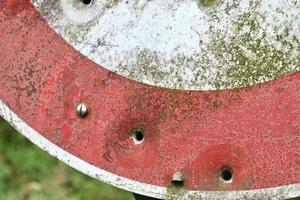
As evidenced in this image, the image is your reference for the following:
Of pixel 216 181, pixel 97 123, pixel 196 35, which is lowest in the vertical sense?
pixel 216 181

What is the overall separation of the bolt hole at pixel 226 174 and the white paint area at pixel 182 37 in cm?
17

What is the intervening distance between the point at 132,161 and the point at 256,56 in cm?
34

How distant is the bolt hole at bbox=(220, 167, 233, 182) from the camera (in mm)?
2014

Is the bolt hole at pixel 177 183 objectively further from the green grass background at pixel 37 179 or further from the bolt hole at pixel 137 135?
the green grass background at pixel 37 179

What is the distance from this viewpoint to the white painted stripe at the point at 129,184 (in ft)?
6.52

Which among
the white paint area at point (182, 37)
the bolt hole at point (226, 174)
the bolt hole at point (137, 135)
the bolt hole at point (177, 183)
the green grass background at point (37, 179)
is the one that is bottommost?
the green grass background at point (37, 179)

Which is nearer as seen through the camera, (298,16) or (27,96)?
(298,16)

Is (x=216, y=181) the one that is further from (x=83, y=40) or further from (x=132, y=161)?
(x=83, y=40)

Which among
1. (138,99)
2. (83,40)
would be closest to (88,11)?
(83,40)

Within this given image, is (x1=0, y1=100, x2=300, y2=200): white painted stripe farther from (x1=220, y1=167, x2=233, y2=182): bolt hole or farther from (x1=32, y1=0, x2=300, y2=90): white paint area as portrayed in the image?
(x1=32, y1=0, x2=300, y2=90): white paint area

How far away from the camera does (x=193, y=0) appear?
79.6 inches

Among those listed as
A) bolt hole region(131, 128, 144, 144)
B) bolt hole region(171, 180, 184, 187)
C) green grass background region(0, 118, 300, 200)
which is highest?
bolt hole region(131, 128, 144, 144)

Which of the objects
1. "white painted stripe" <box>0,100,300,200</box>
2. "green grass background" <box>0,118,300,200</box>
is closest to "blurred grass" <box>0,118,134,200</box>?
"green grass background" <box>0,118,300,200</box>

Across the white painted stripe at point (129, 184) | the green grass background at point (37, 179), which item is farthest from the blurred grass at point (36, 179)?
the white painted stripe at point (129, 184)
